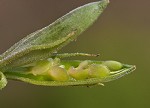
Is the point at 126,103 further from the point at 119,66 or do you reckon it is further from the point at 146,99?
the point at 119,66

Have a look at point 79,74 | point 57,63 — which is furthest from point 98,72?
point 57,63

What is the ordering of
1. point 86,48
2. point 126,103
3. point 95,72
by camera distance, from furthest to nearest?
point 86,48 < point 126,103 < point 95,72

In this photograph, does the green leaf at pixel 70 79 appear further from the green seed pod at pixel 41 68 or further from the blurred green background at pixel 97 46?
the blurred green background at pixel 97 46

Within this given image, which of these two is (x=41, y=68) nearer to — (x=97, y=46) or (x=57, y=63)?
(x=57, y=63)

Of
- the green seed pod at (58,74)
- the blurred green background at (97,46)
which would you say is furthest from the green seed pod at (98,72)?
the blurred green background at (97,46)

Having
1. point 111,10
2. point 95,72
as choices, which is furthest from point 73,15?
point 111,10
